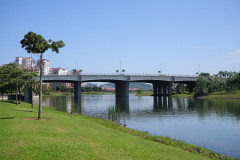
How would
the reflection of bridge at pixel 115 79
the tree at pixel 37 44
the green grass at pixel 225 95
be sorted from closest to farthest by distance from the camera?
the tree at pixel 37 44, the green grass at pixel 225 95, the reflection of bridge at pixel 115 79

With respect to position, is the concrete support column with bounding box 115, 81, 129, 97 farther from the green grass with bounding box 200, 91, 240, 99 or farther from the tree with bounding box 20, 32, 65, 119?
the tree with bounding box 20, 32, 65, 119

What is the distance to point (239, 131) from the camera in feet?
98.4

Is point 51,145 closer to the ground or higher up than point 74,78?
closer to the ground

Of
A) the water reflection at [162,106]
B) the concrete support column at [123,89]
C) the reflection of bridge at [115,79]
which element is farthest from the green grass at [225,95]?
the concrete support column at [123,89]

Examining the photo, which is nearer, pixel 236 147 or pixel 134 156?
pixel 134 156

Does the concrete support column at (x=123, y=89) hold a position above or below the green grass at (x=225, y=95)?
above

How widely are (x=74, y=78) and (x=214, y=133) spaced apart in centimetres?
9665

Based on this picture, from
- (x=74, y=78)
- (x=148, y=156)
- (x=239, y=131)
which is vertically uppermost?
(x=74, y=78)

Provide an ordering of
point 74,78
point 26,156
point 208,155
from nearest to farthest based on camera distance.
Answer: point 26,156
point 208,155
point 74,78

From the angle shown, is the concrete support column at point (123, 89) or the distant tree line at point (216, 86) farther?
the concrete support column at point (123, 89)

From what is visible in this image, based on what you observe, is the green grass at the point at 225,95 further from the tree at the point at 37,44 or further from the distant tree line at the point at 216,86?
the tree at the point at 37,44

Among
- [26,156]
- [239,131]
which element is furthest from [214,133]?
[26,156]

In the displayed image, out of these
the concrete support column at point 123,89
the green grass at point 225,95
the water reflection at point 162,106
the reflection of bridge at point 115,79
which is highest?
the reflection of bridge at point 115,79

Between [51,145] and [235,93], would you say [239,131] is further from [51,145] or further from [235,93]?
[235,93]
